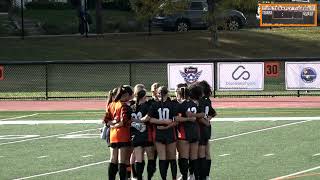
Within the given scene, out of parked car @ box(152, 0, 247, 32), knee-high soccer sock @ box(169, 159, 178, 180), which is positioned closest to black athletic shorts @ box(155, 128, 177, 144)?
knee-high soccer sock @ box(169, 159, 178, 180)

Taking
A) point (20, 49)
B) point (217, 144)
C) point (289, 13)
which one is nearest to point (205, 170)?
point (217, 144)

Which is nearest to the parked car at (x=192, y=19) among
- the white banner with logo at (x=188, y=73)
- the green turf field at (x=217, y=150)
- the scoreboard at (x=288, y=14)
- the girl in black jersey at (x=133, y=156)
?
the scoreboard at (x=288, y=14)

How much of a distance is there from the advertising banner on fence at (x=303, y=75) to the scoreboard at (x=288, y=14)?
21.3 meters

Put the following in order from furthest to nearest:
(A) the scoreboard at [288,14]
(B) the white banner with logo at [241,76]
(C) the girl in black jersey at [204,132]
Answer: (A) the scoreboard at [288,14] → (B) the white banner with logo at [241,76] → (C) the girl in black jersey at [204,132]

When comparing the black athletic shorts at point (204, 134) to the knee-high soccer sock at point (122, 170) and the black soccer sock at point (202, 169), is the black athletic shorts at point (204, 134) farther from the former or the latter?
the knee-high soccer sock at point (122, 170)

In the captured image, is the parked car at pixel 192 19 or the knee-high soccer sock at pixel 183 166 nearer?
the knee-high soccer sock at pixel 183 166

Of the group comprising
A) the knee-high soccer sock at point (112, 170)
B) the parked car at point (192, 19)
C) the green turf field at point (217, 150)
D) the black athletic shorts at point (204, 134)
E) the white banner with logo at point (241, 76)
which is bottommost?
the green turf field at point (217, 150)

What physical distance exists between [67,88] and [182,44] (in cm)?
1390

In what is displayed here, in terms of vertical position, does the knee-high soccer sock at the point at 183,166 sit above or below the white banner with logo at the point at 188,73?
below

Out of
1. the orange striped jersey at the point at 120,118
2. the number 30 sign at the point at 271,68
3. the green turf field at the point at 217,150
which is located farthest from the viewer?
the number 30 sign at the point at 271,68

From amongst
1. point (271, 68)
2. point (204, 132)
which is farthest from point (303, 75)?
point (204, 132)

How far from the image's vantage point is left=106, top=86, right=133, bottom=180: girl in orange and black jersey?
45.2 ft

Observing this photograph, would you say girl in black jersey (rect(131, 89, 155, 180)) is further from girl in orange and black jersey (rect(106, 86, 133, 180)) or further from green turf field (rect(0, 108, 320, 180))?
green turf field (rect(0, 108, 320, 180))

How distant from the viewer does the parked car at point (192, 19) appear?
52062 mm
